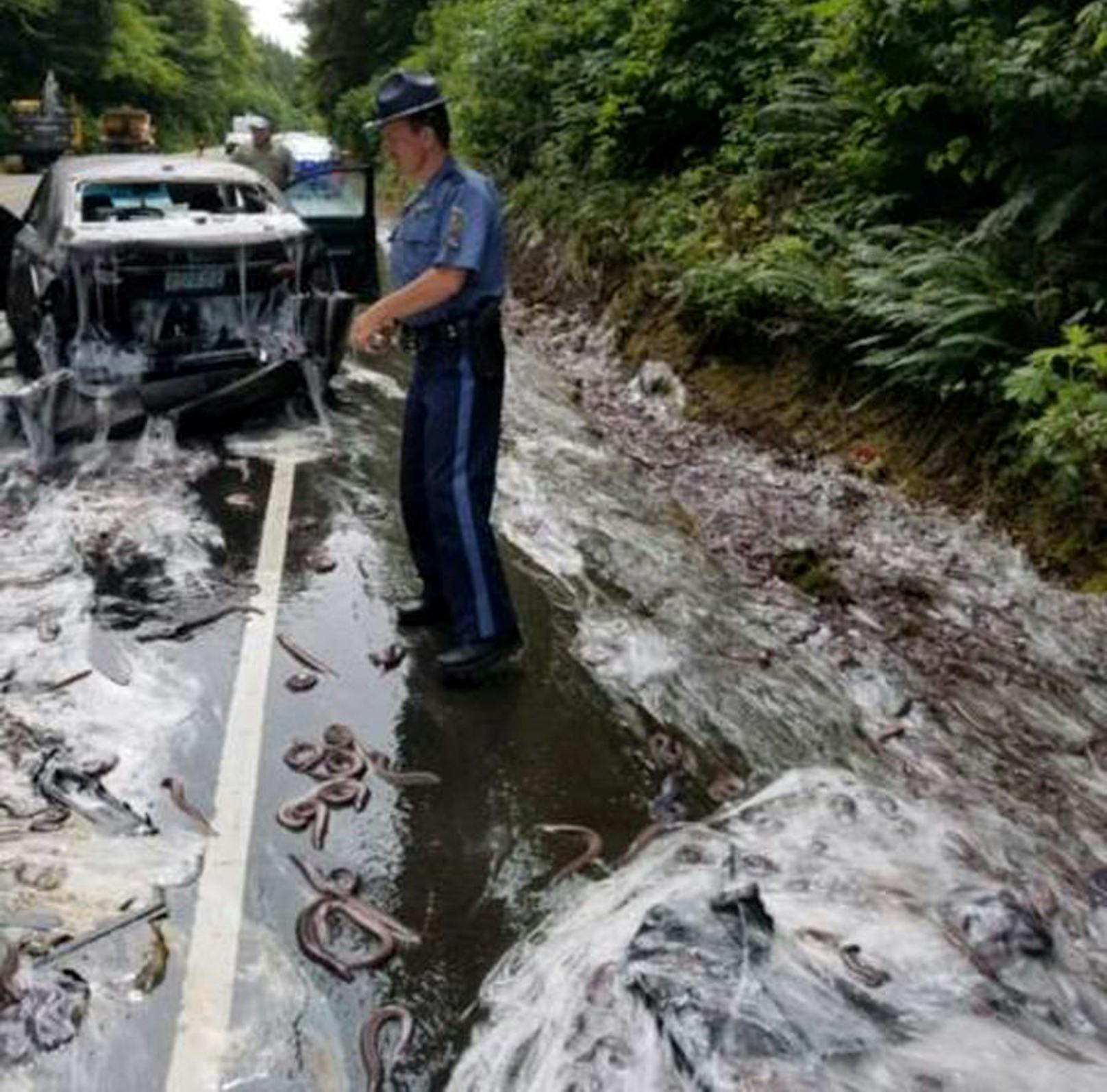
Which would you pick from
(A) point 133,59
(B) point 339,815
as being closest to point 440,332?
(B) point 339,815

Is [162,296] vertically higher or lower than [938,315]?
lower

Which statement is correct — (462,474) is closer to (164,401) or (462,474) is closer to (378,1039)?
(378,1039)

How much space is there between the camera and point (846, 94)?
8977mm

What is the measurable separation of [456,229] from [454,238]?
0.03 metres

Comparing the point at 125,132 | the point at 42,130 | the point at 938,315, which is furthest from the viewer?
the point at 125,132

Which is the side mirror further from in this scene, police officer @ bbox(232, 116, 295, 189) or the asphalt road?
police officer @ bbox(232, 116, 295, 189)

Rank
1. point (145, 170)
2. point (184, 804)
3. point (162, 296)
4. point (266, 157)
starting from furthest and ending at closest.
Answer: point (266, 157), point (145, 170), point (162, 296), point (184, 804)

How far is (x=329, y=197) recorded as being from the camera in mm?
9672

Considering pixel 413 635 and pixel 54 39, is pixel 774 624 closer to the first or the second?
pixel 413 635

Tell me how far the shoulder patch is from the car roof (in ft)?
14.9

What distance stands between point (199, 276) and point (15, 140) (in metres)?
35.8

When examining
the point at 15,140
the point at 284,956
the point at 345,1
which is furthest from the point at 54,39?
the point at 284,956

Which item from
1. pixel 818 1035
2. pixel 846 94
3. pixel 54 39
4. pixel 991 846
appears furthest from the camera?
pixel 54 39

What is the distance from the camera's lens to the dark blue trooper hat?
172 inches
